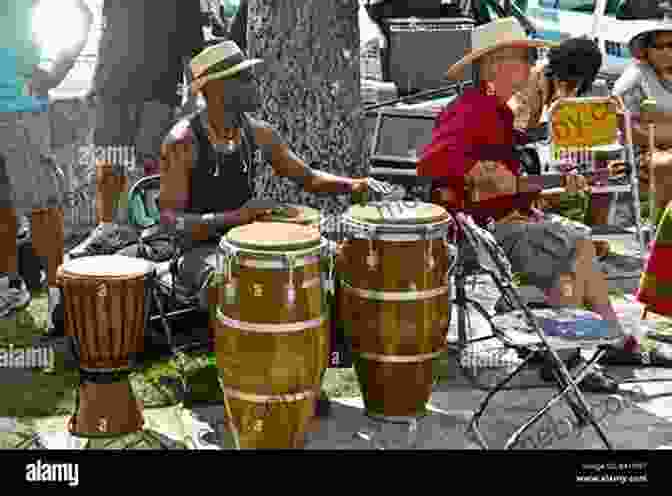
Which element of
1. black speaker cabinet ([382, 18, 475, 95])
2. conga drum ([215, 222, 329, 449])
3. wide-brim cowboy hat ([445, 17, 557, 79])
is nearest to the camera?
conga drum ([215, 222, 329, 449])

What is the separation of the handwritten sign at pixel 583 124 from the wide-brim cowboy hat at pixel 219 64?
6.37ft

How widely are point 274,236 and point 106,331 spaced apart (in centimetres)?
73

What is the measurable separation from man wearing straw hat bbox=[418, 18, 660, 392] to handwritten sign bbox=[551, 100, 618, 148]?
86 cm

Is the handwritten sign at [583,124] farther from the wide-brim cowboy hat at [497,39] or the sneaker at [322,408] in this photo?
the sneaker at [322,408]

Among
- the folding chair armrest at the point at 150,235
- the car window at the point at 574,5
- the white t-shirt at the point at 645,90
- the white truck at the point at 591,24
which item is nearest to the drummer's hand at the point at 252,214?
the folding chair armrest at the point at 150,235

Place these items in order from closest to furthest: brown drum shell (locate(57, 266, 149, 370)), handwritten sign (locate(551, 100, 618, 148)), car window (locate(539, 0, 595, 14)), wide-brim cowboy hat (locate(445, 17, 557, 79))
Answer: brown drum shell (locate(57, 266, 149, 370))
wide-brim cowboy hat (locate(445, 17, 557, 79))
handwritten sign (locate(551, 100, 618, 148))
car window (locate(539, 0, 595, 14))

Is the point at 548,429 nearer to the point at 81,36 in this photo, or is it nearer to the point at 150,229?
the point at 150,229

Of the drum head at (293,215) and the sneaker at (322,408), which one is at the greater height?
the drum head at (293,215)

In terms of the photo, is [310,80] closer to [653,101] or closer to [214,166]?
[214,166]

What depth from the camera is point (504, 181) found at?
5.84 meters

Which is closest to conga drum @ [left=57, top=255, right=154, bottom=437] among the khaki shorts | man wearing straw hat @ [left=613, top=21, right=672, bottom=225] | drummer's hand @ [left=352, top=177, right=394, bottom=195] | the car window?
drummer's hand @ [left=352, top=177, right=394, bottom=195]

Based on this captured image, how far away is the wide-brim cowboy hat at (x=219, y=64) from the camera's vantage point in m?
5.57
